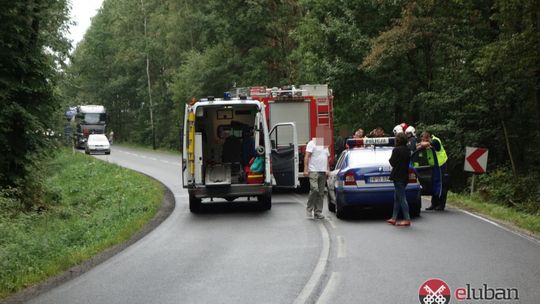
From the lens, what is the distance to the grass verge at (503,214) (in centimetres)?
1337

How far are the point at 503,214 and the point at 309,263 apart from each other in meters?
7.24

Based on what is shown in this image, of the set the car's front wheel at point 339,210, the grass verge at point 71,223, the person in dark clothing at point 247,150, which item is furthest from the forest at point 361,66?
the car's front wheel at point 339,210

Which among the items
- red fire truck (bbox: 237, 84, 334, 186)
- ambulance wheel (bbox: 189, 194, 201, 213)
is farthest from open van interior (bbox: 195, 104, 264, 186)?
red fire truck (bbox: 237, 84, 334, 186)

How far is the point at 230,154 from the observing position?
18188mm

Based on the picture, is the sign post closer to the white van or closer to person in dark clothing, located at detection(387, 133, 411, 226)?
the white van

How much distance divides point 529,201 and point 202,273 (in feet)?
45.0

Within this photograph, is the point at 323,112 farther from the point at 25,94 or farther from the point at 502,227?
the point at 502,227

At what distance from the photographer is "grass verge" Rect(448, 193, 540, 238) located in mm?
13374

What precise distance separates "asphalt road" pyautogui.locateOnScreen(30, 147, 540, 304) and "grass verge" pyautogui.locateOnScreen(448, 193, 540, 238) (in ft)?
1.92

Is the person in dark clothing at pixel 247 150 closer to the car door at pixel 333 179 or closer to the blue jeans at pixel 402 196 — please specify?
the car door at pixel 333 179

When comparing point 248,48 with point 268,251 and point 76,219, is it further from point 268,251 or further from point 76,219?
point 268,251

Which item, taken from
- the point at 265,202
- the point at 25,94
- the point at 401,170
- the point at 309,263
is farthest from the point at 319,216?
the point at 25,94

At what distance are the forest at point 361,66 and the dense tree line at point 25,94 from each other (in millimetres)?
39

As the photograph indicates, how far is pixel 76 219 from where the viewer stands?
19.7m
